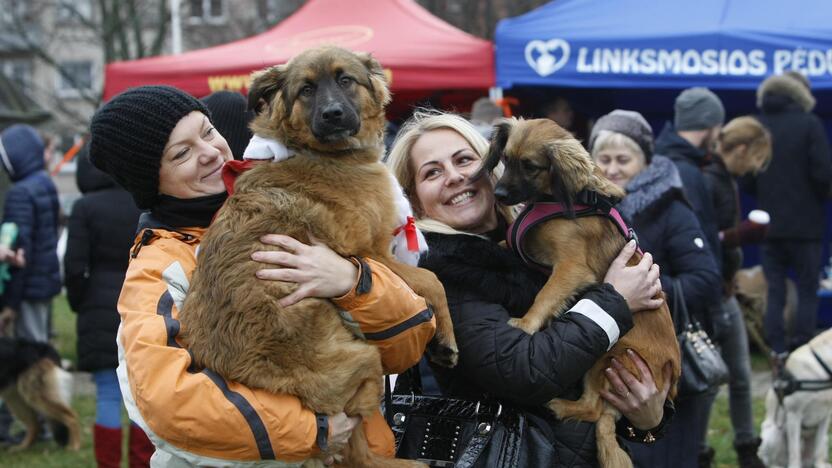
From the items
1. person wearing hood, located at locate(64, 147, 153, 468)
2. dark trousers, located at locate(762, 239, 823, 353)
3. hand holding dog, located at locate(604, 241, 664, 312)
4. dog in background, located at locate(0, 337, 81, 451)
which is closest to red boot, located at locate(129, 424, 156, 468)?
person wearing hood, located at locate(64, 147, 153, 468)

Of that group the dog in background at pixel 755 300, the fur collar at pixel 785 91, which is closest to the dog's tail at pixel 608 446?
the fur collar at pixel 785 91

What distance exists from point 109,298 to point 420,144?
130 inches

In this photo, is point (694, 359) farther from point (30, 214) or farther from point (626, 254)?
point (30, 214)

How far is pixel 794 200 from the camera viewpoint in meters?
8.45

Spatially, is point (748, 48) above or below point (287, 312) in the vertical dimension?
above

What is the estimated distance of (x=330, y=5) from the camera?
1064 centimetres

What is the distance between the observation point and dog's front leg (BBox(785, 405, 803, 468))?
18.2ft

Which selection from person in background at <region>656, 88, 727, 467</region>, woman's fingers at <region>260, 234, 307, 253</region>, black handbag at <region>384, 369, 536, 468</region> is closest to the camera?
woman's fingers at <region>260, 234, 307, 253</region>

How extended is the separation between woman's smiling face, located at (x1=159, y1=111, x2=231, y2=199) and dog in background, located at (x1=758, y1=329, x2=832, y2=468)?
168 inches

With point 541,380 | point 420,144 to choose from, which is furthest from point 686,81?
point 541,380

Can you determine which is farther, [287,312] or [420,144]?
[420,144]

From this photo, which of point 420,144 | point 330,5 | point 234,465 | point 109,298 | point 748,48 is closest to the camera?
point 234,465

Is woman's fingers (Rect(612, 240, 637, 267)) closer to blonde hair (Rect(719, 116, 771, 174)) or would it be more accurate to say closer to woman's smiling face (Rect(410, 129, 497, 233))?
woman's smiling face (Rect(410, 129, 497, 233))

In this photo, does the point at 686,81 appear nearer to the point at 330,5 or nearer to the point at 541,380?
the point at 330,5
